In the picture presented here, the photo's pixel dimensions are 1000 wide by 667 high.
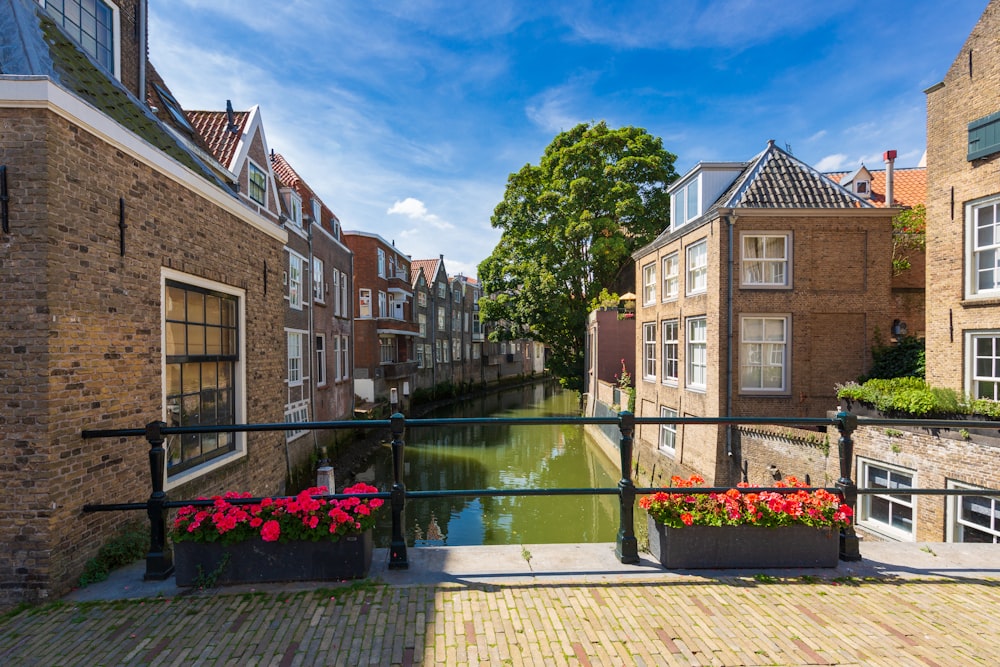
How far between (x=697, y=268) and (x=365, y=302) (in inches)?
771

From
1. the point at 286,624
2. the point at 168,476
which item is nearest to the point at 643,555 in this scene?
the point at 286,624

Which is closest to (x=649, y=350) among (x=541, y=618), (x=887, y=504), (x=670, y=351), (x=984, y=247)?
(x=670, y=351)

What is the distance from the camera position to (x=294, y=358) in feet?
55.9

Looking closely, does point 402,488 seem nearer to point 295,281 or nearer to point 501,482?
point 501,482

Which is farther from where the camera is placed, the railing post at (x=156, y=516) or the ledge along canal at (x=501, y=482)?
the ledge along canal at (x=501, y=482)

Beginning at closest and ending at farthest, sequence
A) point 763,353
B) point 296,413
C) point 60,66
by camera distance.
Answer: point 60,66 < point 763,353 < point 296,413

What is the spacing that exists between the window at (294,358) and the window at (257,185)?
4464mm

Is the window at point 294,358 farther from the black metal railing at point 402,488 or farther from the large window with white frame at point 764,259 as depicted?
the large window with white frame at point 764,259

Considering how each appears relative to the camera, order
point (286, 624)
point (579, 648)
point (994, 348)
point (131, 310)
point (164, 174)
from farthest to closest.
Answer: point (994, 348), point (164, 174), point (131, 310), point (286, 624), point (579, 648)

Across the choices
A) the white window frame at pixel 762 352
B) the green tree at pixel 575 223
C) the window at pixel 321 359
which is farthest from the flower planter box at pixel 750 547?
the green tree at pixel 575 223

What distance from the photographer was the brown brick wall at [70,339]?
3.32 m

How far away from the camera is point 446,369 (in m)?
42.8

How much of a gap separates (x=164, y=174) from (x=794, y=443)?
503 inches

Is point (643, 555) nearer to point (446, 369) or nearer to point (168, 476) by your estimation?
point (168, 476)
